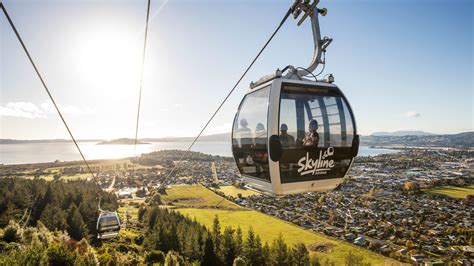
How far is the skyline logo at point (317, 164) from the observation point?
4.40m

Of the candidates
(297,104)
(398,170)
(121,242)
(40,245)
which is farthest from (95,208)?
(398,170)

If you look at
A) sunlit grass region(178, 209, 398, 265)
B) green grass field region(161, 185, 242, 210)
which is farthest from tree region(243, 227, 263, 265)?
green grass field region(161, 185, 242, 210)

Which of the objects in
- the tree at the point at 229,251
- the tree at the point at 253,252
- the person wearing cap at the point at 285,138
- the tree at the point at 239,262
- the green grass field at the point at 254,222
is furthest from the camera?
the tree at the point at 229,251

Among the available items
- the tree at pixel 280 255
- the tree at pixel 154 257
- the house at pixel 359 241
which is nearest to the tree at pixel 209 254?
the tree at pixel 154 257

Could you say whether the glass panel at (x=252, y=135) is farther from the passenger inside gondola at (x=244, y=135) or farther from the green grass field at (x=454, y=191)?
the green grass field at (x=454, y=191)

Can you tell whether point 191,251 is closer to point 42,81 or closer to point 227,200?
point 227,200

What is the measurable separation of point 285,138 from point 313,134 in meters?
0.58

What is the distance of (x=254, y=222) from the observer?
5412cm

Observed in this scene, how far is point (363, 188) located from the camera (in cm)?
8469

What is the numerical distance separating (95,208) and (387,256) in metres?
52.5

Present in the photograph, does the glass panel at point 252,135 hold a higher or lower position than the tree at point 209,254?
higher

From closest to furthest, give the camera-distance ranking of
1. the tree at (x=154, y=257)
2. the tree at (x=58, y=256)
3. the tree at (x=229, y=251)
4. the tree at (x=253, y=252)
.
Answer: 1. the tree at (x=58, y=256)
2. the tree at (x=154, y=257)
3. the tree at (x=253, y=252)
4. the tree at (x=229, y=251)

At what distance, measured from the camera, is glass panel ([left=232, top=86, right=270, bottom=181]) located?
4.46 meters

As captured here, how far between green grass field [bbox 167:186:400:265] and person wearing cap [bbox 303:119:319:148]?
40039 mm
